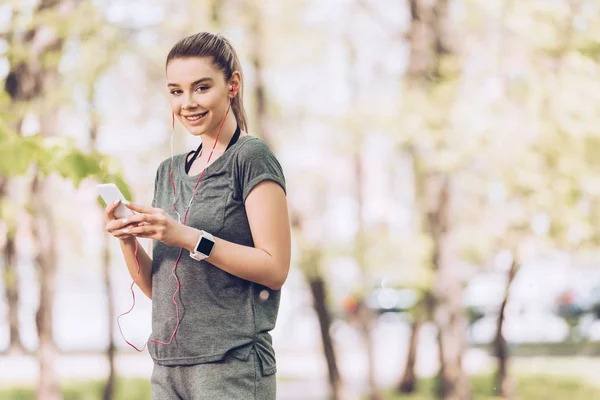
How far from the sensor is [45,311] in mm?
9531

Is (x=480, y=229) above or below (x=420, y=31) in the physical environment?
below

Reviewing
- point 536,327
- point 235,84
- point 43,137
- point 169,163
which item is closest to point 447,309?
point 43,137

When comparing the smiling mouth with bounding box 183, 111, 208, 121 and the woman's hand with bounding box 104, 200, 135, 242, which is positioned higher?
the smiling mouth with bounding box 183, 111, 208, 121

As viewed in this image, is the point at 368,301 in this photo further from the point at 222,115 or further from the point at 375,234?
the point at 222,115

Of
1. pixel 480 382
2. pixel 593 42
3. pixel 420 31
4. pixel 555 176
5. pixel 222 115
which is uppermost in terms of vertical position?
pixel 420 31

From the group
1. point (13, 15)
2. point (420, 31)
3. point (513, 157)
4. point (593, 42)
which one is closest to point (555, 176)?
point (513, 157)

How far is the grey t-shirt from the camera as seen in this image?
2041 mm

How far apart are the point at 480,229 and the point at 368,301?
11.7ft

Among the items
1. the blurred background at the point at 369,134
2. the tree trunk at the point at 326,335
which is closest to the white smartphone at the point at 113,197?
the blurred background at the point at 369,134

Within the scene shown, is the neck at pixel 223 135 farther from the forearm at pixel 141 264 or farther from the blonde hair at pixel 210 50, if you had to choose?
the forearm at pixel 141 264

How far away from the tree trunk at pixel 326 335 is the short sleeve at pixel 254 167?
9873 mm

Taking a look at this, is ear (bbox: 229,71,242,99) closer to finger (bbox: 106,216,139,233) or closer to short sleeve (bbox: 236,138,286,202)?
short sleeve (bbox: 236,138,286,202)

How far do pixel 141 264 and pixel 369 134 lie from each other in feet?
24.2

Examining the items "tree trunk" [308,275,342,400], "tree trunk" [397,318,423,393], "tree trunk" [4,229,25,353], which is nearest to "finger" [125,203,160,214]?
"tree trunk" [4,229,25,353]
